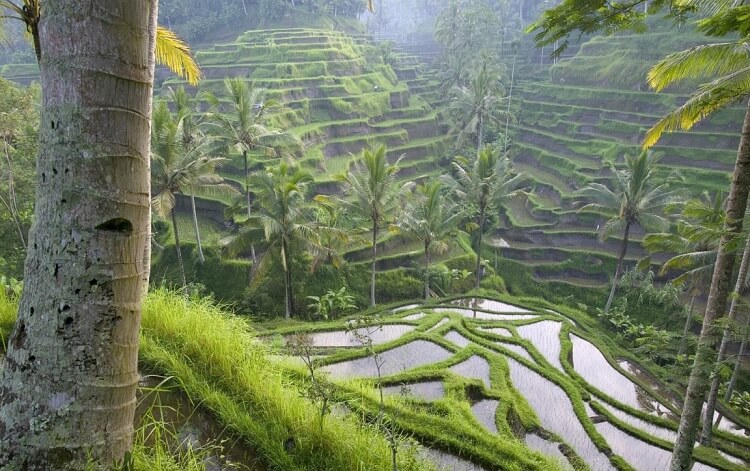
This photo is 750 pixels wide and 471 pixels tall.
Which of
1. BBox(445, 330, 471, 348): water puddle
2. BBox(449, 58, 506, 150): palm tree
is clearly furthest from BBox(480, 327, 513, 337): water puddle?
BBox(449, 58, 506, 150): palm tree

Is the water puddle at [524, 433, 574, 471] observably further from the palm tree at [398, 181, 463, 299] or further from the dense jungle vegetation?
the palm tree at [398, 181, 463, 299]

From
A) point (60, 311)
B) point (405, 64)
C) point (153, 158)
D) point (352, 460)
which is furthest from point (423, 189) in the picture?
point (405, 64)

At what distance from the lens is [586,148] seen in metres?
26.8

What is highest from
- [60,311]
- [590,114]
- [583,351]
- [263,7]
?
[263,7]

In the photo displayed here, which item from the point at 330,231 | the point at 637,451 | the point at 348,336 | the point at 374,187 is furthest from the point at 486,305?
the point at 637,451

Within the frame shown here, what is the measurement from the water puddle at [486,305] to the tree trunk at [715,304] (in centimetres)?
909

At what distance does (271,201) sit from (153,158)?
3387 millimetres

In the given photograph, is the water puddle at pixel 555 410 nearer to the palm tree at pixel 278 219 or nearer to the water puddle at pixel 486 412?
the water puddle at pixel 486 412

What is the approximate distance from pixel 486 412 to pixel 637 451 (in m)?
3.06

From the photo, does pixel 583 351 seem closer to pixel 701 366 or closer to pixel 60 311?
pixel 701 366

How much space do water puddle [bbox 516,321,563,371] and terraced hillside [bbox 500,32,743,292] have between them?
7.63 m

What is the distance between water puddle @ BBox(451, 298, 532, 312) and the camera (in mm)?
15648

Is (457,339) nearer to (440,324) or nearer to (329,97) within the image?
(440,324)

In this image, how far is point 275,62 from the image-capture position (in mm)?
30938
